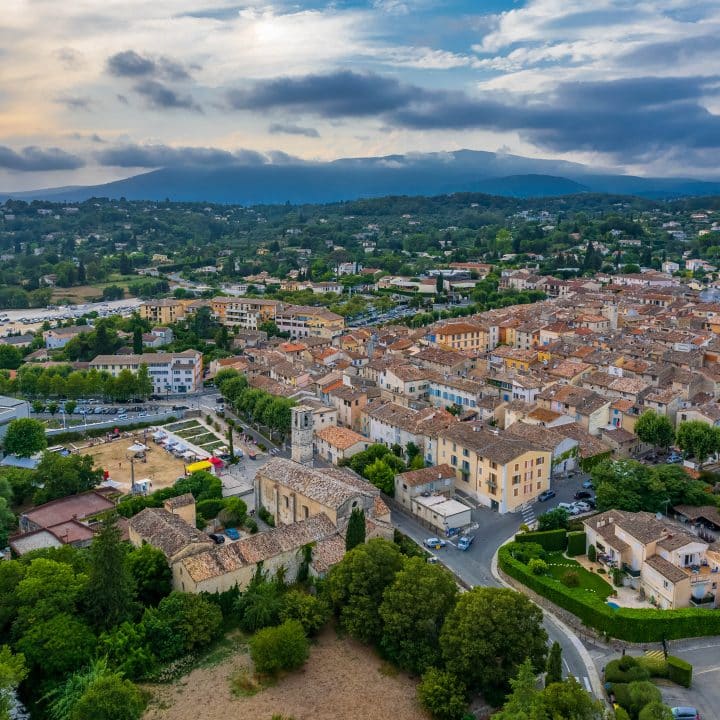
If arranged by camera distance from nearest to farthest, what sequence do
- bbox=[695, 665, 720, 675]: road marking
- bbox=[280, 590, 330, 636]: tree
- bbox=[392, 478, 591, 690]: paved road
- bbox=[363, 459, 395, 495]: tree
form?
bbox=[695, 665, 720, 675]: road marking, bbox=[392, 478, 591, 690]: paved road, bbox=[280, 590, 330, 636]: tree, bbox=[363, 459, 395, 495]: tree

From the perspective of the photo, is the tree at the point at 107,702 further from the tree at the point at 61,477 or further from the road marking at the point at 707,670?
the road marking at the point at 707,670

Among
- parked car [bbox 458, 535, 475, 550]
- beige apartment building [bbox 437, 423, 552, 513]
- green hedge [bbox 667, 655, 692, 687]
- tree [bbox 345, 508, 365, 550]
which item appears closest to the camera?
green hedge [bbox 667, 655, 692, 687]

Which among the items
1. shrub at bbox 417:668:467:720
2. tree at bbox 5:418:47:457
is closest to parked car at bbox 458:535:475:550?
shrub at bbox 417:668:467:720

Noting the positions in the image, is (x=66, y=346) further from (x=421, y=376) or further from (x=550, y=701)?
(x=550, y=701)

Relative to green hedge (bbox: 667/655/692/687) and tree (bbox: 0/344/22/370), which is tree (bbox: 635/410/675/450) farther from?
tree (bbox: 0/344/22/370)

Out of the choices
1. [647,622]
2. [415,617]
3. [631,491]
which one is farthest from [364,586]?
[631,491]

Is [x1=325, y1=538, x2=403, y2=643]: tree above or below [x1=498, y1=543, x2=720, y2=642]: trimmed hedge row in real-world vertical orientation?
above

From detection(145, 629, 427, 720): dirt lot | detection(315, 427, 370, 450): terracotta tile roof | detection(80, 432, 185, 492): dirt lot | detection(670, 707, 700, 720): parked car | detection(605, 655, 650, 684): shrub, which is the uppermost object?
detection(315, 427, 370, 450): terracotta tile roof

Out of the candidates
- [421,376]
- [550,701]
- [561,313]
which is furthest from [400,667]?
[561,313]
